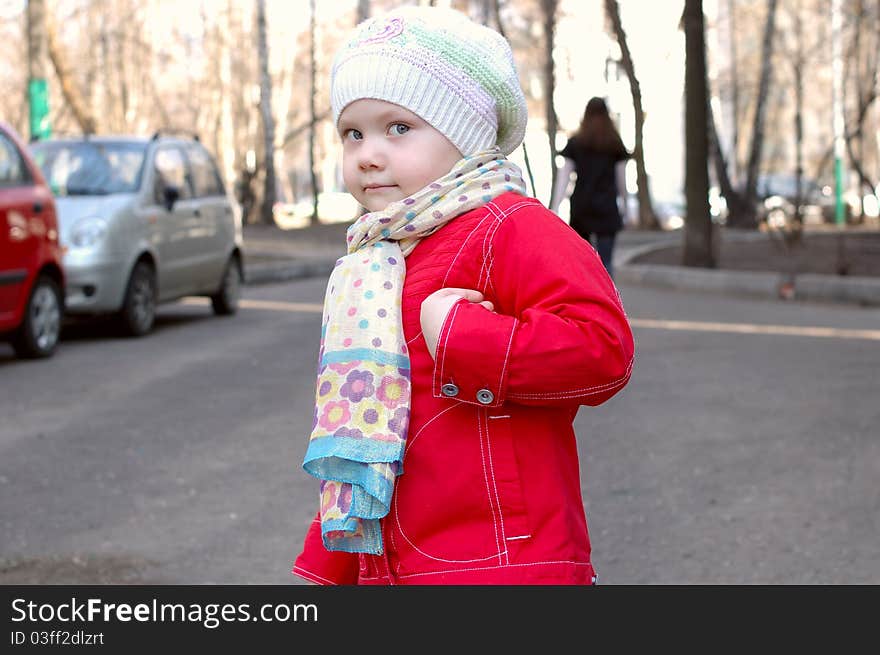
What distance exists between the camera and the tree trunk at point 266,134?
1459 inches

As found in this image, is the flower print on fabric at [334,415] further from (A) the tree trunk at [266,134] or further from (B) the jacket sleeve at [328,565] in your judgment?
(A) the tree trunk at [266,134]

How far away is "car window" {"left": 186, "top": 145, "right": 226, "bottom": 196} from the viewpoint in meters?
14.4

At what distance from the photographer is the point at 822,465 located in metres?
6.96

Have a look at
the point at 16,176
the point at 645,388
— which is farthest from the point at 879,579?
the point at 16,176

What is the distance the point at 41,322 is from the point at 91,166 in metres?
2.36

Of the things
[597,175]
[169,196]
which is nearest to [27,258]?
[169,196]

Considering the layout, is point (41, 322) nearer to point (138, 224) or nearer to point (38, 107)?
point (138, 224)

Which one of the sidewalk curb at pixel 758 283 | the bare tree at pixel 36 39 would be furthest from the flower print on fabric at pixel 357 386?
the bare tree at pixel 36 39

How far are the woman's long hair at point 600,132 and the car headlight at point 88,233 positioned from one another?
12.8 ft

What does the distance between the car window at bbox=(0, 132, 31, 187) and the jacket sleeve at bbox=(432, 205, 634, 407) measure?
894cm

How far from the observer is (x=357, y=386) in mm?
2438

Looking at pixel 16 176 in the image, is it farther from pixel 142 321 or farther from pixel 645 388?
pixel 645 388
